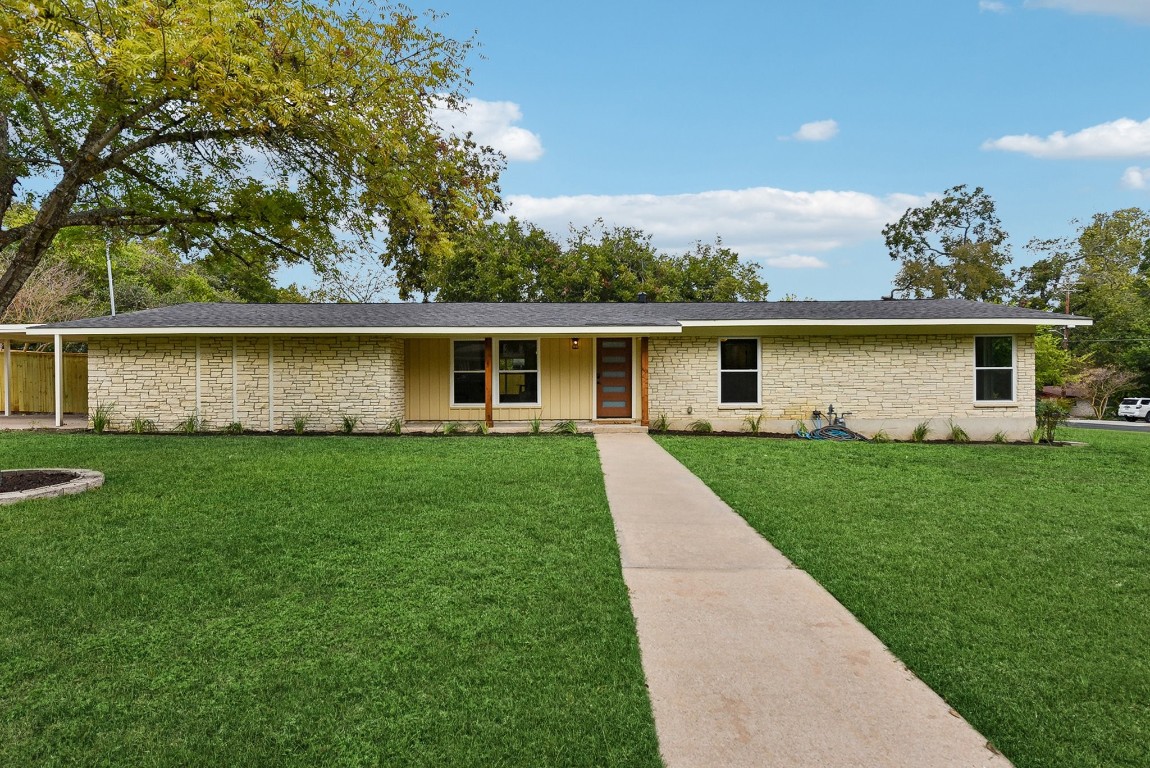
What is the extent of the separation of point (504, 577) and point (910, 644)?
236 centimetres

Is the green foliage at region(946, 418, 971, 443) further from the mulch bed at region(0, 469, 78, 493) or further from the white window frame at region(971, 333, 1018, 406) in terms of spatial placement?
the mulch bed at region(0, 469, 78, 493)

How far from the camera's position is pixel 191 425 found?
11.8 meters

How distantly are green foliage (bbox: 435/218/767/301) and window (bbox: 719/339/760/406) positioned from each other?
45.5 feet

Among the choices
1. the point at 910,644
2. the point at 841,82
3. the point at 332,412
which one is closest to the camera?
the point at 910,644

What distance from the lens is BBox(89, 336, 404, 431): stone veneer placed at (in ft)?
39.3

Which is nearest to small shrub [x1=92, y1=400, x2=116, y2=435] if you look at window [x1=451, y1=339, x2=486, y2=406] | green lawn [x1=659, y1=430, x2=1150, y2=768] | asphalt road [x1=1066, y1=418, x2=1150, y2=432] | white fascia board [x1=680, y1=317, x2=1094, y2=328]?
window [x1=451, y1=339, x2=486, y2=406]

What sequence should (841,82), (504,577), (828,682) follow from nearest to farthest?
(828,682) < (504,577) < (841,82)

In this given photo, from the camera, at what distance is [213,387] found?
39.7 ft

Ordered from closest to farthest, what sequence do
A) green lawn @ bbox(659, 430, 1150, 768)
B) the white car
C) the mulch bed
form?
green lawn @ bbox(659, 430, 1150, 768), the mulch bed, the white car

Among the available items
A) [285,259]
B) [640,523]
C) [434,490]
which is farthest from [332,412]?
[640,523]

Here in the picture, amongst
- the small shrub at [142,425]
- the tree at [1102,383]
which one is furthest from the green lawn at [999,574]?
the tree at [1102,383]

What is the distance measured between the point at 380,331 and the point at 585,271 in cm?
1624

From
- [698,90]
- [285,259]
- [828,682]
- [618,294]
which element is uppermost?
[698,90]

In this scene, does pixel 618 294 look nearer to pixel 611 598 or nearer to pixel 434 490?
pixel 434 490
